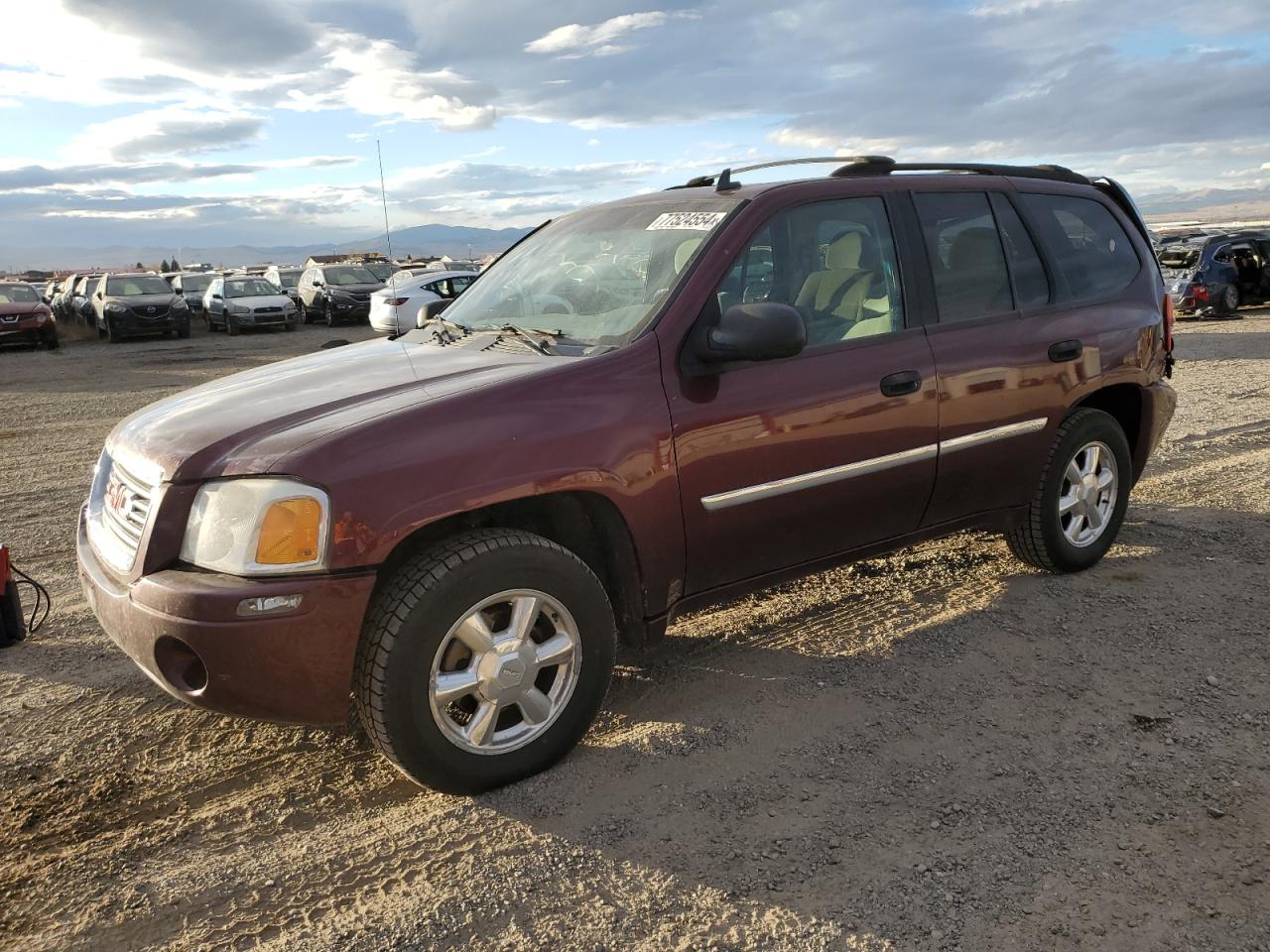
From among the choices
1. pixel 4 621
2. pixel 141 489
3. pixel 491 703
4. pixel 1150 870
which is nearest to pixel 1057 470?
pixel 1150 870

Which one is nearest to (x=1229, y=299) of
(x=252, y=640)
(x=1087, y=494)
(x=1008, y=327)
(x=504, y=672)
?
(x=1087, y=494)

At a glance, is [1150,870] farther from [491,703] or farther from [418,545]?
[418,545]

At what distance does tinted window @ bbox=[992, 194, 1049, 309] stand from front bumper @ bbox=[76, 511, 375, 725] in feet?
10.00

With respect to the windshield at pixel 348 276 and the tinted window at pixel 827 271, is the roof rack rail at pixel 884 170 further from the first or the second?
the windshield at pixel 348 276

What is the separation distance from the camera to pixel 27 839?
A: 293 centimetres

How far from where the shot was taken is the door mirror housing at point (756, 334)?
320 centimetres

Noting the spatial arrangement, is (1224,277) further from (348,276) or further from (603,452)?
(348,276)

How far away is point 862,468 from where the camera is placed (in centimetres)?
376

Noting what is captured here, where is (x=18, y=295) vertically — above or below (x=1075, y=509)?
above

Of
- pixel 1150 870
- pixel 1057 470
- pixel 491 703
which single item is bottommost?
pixel 1150 870

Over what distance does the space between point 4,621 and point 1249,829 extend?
4593 mm

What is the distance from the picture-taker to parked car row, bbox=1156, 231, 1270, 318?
727 inches

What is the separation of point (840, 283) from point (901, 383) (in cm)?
44

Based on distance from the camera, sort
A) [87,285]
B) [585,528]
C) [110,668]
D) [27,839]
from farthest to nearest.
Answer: [87,285]
[110,668]
[585,528]
[27,839]
